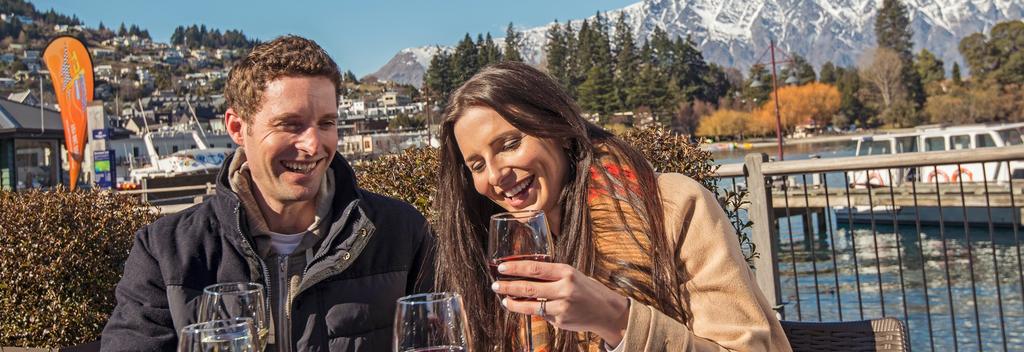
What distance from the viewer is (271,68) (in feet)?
6.81

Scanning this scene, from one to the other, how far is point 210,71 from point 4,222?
20584 cm

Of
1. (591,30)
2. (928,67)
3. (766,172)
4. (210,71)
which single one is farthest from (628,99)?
(210,71)

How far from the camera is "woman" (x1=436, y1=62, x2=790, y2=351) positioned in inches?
66.5

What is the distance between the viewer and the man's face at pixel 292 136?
208cm

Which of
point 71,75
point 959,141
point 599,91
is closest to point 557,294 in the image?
point 71,75

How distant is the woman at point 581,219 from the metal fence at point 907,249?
4.94ft

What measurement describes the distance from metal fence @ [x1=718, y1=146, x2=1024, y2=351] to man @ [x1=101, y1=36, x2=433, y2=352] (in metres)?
1.90

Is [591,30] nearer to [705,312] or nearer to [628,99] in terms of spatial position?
[628,99]

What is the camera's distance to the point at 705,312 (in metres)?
1.69

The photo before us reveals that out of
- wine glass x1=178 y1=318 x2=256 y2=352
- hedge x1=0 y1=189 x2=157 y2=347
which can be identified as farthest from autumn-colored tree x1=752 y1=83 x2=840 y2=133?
wine glass x1=178 y1=318 x2=256 y2=352

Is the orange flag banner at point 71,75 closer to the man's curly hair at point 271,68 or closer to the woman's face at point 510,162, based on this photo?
the man's curly hair at point 271,68

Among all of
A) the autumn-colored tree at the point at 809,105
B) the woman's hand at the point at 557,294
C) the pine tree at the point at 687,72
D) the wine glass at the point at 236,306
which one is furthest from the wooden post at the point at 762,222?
the autumn-colored tree at the point at 809,105

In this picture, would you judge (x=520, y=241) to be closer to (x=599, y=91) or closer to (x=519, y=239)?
(x=519, y=239)

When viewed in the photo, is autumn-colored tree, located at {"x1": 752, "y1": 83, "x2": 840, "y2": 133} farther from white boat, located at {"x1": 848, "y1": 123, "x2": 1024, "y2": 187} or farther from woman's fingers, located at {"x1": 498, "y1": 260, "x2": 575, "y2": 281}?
woman's fingers, located at {"x1": 498, "y1": 260, "x2": 575, "y2": 281}
